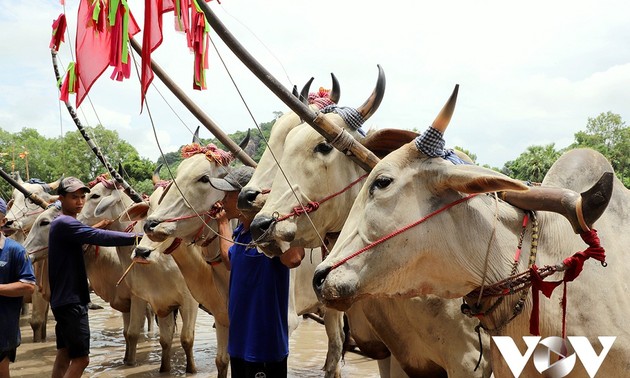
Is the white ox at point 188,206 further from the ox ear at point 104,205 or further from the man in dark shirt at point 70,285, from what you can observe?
the ox ear at point 104,205

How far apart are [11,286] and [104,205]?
154 inches

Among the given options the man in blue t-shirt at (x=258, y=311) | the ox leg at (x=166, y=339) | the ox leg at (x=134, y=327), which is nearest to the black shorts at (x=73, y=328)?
the man in blue t-shirt at (x=258, y=311)

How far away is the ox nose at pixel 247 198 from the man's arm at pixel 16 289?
2403 mm

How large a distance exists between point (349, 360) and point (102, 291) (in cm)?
398

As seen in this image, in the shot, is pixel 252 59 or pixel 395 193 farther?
pixel 252 59

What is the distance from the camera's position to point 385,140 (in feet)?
13.3

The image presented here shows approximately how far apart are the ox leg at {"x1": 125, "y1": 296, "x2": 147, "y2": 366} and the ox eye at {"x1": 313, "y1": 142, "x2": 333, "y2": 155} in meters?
5.70

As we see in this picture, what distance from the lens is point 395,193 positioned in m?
3.02

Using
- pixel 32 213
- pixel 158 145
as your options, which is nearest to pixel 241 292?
pixel 158 145

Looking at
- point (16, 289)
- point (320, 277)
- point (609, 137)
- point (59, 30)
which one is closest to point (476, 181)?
point (320, 277)

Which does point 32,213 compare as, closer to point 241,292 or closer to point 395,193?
point 241,292

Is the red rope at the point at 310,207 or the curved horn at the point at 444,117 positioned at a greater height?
the curved horn at the point at 444,117

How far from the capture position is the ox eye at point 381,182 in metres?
3.06

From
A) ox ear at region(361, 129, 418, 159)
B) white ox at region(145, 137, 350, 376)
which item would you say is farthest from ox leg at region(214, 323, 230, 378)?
ox ear at region(361, 129, 418, 159)
